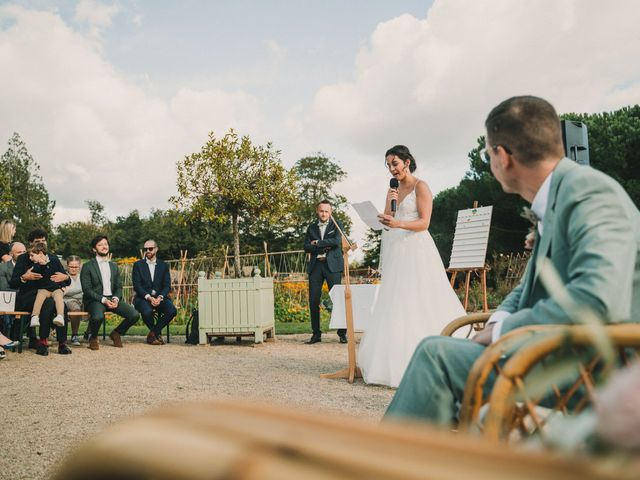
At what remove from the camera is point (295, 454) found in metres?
0.56

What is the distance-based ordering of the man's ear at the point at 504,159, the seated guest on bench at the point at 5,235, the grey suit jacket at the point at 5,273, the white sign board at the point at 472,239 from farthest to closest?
the seated guest on bench at the point at 5,235
the grey suit jacket at the point at 5,273
the white sign board at the point at 472,239
the man's ear at the point at 504,159

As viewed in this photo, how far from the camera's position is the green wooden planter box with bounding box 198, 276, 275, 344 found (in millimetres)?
9594

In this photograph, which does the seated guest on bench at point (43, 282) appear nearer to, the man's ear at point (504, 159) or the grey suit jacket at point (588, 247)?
the man's ear at point (504, 159)

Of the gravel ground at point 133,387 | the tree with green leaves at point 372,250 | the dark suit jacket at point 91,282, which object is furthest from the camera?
the tree with green leaves at point 372,250

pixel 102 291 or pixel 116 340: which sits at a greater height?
pixel 102 291

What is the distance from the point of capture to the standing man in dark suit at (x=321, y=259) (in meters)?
9.35

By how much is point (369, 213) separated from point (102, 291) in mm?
5718

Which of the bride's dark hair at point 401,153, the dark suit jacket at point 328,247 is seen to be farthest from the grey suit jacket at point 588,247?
the dark suit jacket at point 328,247

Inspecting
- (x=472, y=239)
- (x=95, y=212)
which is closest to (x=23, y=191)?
(x=95, y=212)

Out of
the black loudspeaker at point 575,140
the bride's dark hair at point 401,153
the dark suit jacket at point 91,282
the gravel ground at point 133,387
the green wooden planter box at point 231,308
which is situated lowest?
the gravel ground at point 133,387

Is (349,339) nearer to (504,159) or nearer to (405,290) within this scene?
(405,290)

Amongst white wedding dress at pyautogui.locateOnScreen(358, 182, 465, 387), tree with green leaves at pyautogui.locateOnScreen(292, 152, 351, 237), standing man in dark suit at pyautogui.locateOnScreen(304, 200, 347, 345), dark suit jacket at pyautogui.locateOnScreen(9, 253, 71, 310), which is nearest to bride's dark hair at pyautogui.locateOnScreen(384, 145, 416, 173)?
white wedding dress at pyautogui.locateOnScreen(358, 182, 465, 387)

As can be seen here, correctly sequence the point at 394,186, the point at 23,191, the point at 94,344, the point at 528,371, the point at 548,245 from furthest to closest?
1. the point at 23,191
2. the point at 94,344
3. the point at 394,186
4. the point at 548,245
5. the point at 528,371

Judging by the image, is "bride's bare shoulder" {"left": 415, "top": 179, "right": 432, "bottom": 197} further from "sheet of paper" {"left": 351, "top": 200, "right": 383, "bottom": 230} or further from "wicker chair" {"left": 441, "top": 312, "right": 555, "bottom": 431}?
"wicker chair" {"left": 441, "top": 312, "right": 555, "bottom": 431}
